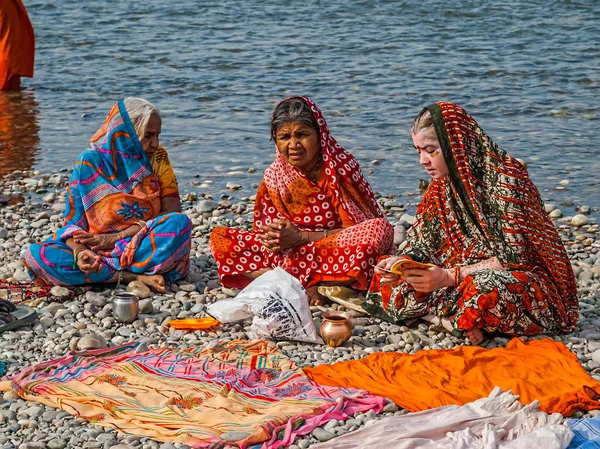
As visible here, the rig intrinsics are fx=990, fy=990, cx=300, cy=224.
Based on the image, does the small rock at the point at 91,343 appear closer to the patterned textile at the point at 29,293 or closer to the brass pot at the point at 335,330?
the patterned textile at the point at 29,293

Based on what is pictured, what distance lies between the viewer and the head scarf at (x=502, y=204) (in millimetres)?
5344

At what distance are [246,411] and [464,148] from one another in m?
1.92

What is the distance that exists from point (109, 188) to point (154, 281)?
705 mm

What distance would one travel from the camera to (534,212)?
5395 mm

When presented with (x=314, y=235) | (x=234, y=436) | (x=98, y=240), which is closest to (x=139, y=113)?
(x=98, y=240)

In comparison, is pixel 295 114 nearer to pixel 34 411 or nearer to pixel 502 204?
pixel 502 204

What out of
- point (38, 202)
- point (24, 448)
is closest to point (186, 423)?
point (24, 448)

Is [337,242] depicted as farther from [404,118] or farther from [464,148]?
[404,118]

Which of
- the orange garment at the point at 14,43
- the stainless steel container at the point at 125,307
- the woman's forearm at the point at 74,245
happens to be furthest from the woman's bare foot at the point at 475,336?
the orange garment at the point at 14,43

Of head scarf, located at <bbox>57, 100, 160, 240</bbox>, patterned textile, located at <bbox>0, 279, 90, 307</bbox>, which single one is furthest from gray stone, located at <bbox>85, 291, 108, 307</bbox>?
head scarf, located at <bbox>57, 100, 160, 240</bbox>

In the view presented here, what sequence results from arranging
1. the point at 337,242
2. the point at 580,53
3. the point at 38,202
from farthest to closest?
the point at 580,53 → the point at 38,202 → the point at 337,242

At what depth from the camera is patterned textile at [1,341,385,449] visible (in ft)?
13.9

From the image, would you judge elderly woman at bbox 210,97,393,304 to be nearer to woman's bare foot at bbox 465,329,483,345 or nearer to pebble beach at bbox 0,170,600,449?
pebble beach at bbox 0,170,600,449

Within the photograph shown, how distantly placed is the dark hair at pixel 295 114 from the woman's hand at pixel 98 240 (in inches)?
52.2
